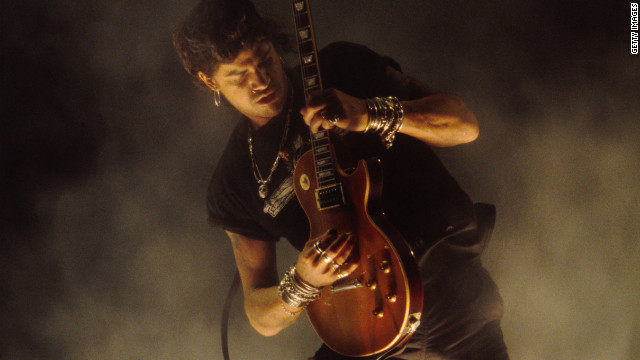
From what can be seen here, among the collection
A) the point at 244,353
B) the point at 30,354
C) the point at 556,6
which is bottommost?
the point at 244,353

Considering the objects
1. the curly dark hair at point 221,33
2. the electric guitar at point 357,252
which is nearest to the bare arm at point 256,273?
the electric guitar at point 357,252

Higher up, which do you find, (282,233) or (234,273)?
(282,233)

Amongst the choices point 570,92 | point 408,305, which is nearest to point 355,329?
point 408,305

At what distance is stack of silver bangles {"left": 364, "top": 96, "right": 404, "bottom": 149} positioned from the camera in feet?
3.79

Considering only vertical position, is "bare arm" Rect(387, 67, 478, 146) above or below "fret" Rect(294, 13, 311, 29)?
below

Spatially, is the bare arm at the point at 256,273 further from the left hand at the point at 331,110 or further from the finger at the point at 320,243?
the left hand at the point at 331,110

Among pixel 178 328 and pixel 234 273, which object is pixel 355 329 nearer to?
pixel 234 273

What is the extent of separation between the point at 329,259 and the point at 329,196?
0.16 meters

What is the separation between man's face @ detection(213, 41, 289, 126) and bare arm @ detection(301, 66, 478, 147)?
0.31 metres

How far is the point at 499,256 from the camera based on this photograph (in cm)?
177

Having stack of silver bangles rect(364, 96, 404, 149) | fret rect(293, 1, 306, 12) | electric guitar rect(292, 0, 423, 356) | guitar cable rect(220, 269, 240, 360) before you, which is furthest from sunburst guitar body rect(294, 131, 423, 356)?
guitar cable rect(220, 269, 240, 360)

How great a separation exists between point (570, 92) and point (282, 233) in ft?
3.80

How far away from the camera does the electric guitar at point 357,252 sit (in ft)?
3.45

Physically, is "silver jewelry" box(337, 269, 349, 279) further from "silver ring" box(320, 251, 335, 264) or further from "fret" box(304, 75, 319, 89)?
"fret" box(304, 75, 319, 89)
